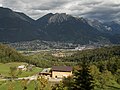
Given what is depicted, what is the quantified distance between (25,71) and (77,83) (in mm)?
124903

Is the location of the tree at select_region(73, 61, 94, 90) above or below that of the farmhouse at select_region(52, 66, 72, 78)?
above

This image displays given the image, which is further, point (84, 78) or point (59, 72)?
point (59, 72)

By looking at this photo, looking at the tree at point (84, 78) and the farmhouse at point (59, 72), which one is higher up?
the tree at point (84, 78)

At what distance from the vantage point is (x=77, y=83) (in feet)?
106

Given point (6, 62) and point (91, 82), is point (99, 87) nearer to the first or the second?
point (91, 82)

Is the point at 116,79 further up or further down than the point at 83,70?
further down

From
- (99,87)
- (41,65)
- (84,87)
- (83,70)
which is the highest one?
(83,70)

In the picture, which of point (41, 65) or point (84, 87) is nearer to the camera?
point (84, 87)

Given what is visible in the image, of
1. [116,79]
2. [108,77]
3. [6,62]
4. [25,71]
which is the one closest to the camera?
[108,77]

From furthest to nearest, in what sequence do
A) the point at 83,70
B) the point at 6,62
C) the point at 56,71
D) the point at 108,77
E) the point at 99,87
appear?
the point at 6,62 < the point at 56,71 < the point at 108,77 < the point at 99,87 < the point at 83,70

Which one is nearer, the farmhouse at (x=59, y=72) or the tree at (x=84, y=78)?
the tree at (x=84, y=78)

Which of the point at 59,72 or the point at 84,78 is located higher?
the point at 84,78

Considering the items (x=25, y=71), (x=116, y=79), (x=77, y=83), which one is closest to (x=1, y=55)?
(x=25, y=71)

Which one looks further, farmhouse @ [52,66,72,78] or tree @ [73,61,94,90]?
farmhouse @ [52,66,72,78]
